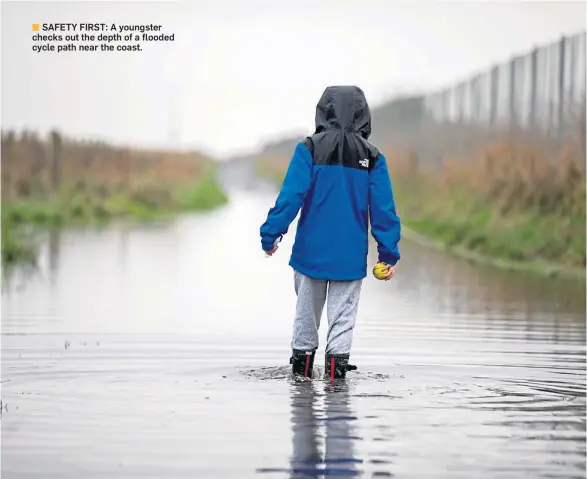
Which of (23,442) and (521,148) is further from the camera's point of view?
(521,148)

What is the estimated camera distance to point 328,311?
8766mm

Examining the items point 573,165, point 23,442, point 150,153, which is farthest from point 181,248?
point 150,153

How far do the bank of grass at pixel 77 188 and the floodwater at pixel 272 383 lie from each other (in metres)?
9.86

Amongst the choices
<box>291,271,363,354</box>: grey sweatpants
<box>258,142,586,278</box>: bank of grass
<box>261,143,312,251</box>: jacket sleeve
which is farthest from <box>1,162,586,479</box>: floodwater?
<box>258,142,586,278</box>: bank of grass

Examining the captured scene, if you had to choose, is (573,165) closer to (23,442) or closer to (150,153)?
(23,442)

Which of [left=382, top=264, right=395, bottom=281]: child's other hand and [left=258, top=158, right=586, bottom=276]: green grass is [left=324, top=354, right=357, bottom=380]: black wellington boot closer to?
[left=382, top=264, right=395, bottom=281]: child's other hand

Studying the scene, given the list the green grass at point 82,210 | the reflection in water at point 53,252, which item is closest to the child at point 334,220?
the reflection in water at point 53,252

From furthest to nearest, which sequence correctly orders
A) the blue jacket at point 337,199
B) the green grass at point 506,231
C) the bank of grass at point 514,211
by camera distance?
1. the bank of grass at point 514,211
2. the green grass at point 506,231
3. the blue jacket at point 337,199

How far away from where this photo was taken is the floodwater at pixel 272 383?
20.5 feet

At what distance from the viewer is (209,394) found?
809cm

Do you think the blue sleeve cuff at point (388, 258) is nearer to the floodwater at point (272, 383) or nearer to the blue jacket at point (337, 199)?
the blue jacket at point (337, 199)

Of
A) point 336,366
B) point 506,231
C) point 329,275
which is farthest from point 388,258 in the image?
point 506,231

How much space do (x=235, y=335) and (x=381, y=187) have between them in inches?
112

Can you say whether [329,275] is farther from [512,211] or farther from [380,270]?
[512,211]
